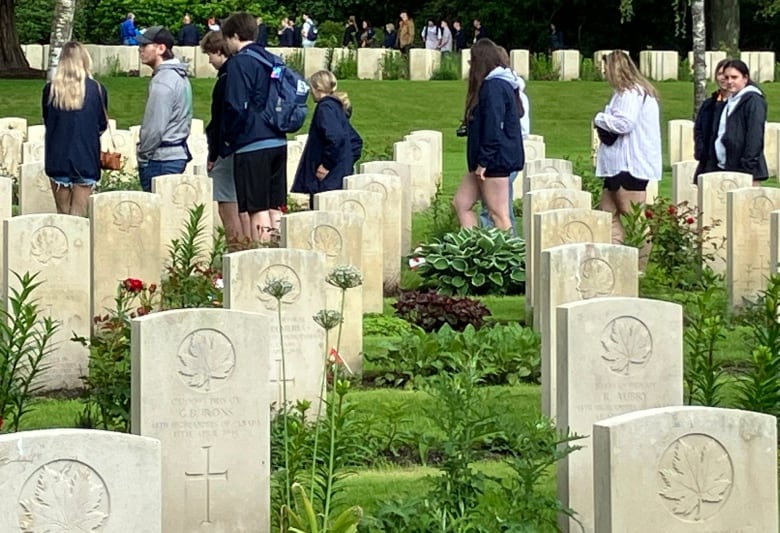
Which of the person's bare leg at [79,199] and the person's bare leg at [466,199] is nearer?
the person's bare leg at [79,199]

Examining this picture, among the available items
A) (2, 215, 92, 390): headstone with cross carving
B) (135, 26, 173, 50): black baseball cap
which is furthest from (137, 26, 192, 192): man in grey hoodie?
(2, 215, 92, 390): headstone with cross carving

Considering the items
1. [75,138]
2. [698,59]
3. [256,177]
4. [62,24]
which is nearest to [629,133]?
[256,177]

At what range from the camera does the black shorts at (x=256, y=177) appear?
1307 cm

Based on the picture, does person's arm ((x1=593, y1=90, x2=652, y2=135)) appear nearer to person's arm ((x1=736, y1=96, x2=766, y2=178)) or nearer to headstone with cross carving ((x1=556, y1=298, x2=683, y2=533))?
person's arm ((x1=736, y1=96, x2=766, y2=178))

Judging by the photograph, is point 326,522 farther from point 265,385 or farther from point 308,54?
point 308,54

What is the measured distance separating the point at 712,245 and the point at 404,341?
166 inches

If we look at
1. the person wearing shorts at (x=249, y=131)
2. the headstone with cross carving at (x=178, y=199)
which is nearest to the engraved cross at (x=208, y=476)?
the person wearing shorts at (x=249, y=131)

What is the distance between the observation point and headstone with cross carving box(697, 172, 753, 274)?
14.2m

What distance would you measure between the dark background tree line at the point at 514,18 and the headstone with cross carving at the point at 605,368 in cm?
4401

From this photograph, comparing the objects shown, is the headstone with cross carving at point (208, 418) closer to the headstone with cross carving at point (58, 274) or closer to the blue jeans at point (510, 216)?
the headstone with cross carving at point (58, 274)

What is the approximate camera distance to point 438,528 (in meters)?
6.84

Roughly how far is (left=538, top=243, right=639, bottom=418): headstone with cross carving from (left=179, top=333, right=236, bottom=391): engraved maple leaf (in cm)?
223

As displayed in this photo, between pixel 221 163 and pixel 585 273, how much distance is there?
4732 mm

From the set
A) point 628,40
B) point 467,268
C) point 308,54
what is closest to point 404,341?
point 467,268
